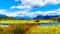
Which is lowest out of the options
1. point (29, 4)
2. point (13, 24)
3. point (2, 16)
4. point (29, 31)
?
point (29, 31)

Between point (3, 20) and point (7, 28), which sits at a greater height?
point (3, 20)

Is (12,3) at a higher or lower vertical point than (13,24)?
higher

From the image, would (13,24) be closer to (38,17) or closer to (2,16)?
(2,16)

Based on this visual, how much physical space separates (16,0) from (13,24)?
803 mm

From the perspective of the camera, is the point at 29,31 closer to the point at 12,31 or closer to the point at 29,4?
the point at 12,31

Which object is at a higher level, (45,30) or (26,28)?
(26,28)

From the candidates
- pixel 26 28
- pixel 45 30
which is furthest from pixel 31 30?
pixel 45 30

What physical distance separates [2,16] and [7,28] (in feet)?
1.49

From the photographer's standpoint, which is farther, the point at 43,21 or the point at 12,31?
the point at 43,21

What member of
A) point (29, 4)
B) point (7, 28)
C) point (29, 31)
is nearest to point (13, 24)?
point (7, 28)

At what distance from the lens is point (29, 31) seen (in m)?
4.13

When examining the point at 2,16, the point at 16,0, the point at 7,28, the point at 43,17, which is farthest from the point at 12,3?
the point at 43,17

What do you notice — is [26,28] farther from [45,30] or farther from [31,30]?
[45,30]

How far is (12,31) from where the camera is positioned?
4043 mm
